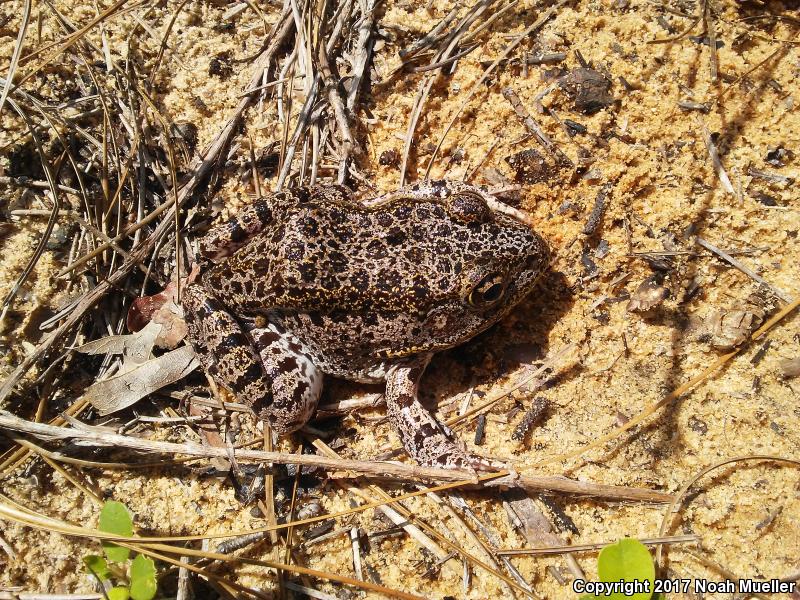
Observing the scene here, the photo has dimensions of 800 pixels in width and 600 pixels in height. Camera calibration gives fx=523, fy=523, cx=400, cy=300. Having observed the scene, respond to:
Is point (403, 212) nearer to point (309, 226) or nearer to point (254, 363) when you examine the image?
point (309, 226)

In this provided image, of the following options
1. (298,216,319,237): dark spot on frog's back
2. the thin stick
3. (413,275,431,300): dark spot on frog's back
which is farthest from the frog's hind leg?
the thin stick

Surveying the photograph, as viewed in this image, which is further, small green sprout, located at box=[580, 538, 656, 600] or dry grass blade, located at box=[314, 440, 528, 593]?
dry grass blade, located at box=[314, 440, 528, 593]

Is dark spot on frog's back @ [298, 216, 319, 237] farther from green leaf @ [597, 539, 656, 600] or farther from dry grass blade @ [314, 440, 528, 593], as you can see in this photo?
green leaf @ [597, 539, 656, 600]

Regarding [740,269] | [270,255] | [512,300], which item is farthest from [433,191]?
[740,269]

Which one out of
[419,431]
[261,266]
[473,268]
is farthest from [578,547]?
[261,266]

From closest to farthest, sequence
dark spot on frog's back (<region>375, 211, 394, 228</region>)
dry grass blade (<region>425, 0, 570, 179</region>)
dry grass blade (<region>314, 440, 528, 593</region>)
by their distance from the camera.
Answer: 1. dry grass blade (<region>314, 440, 528, 593</region>)
2. dark spot on frog's back (<region>375, 211, 394, 228</region>)
3. dry grass blade (<region>425, 0, 570, 179</region>)

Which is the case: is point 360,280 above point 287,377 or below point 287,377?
above

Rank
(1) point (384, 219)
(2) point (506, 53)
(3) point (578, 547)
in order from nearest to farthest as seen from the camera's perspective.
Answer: (3) point (578, 547) → (1) point (384, 219) → (2) point (506, 53)

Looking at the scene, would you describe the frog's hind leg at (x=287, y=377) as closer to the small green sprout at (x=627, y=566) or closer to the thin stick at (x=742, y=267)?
the small green sprout at (x=627, y=566)
